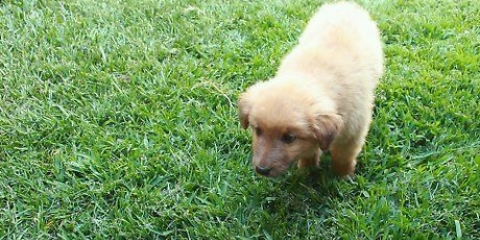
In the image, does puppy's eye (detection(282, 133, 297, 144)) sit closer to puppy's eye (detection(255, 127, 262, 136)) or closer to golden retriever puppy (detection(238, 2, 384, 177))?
golden retriever puppy (detection(238, 2, 384, 177))

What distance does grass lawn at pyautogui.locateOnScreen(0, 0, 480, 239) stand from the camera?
3.39m

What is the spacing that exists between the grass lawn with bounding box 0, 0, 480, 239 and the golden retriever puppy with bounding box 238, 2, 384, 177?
382 millimetres

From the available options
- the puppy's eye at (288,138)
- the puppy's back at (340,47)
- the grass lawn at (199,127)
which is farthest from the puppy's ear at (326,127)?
the grass lawn at (199,127)

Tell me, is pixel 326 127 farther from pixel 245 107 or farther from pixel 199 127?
pixel 199 127

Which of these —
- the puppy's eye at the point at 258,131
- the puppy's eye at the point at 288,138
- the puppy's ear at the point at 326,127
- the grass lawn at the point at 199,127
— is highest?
the puppy's ear at the point at 326,127

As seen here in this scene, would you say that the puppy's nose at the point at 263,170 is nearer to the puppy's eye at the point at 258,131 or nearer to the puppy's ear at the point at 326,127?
the puppy's eye at the point at 258,131

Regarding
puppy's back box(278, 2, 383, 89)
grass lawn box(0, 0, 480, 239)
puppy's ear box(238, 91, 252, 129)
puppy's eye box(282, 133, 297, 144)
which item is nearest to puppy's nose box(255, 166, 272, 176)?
puppy's eye box(282, 133, 297, 144)

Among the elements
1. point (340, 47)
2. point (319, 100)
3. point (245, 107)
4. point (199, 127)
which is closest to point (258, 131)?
point (245, 107)

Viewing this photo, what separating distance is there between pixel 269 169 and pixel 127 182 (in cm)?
100

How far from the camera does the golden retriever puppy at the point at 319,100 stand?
120 inches

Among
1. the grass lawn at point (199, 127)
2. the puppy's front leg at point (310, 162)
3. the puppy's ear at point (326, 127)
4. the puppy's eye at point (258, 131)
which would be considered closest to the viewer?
the puppy's ear at point (326, 127)

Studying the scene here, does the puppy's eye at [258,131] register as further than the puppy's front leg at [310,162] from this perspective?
No

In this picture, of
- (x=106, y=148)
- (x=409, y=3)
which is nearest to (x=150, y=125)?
(x=106, y=148)

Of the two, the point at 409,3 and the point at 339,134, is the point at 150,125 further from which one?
the point at 409,3
